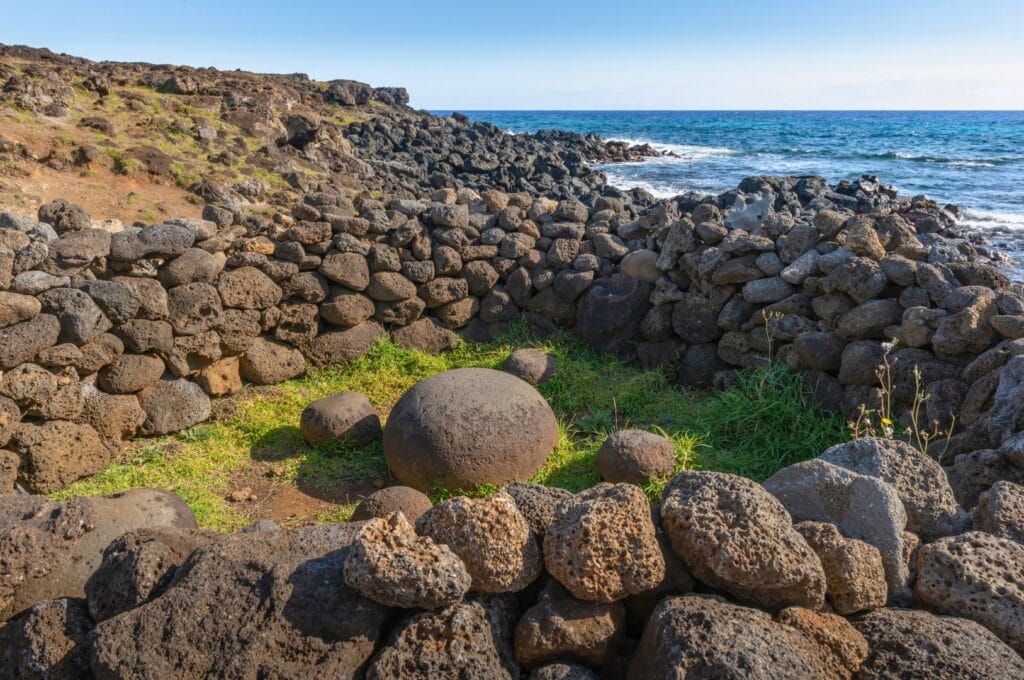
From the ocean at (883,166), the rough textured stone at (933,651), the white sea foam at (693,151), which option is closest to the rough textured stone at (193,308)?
the rough textured stone at (933,651)

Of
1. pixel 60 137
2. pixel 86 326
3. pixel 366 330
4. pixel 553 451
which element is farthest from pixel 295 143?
pixel 553 451

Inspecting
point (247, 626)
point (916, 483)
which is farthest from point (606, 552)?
point (916, 483)

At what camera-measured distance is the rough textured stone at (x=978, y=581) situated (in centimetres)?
232

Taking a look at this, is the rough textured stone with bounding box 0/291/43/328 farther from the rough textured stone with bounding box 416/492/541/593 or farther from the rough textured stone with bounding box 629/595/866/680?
the rough textured stone with bounding box 629/595/866/680

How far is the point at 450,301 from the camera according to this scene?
7.62 m

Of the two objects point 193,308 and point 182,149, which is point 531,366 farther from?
point 182,149

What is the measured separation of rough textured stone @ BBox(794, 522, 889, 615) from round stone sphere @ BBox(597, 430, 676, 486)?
2.69 meters

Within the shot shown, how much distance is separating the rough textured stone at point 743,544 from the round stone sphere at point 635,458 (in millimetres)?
2596

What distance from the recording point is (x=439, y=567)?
7.52ft

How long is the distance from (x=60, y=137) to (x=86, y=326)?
29.7 feet

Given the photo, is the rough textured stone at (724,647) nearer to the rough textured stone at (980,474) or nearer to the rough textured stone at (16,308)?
the rough textured stone at (980,474)

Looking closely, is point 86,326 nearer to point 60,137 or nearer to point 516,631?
point 516,631

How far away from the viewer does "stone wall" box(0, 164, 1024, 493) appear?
5.32m

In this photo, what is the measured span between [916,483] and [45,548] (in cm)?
350
